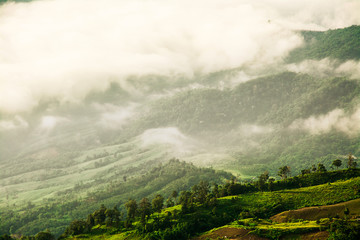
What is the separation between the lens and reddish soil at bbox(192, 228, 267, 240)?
330ft

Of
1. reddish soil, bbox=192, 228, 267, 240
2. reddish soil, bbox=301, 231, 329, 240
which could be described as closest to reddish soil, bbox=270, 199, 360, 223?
reddish soil, bbox=301, 231, 329, 240

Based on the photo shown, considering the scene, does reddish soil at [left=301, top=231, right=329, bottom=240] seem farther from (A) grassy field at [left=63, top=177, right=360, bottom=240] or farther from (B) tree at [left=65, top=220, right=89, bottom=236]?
(B) tree at [left=65, top=220, right=89, bottom=236]

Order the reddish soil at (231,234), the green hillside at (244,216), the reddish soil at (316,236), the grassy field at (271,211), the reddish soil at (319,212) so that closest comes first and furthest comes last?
the reddish soil at (316,236)
the grassy field at (271,211)
the reddish soil at (231,234)
the green hillside at (244,216)
the reddish soil at (319,212)

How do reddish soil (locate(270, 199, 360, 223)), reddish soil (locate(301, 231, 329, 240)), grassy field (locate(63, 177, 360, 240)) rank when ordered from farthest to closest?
reddish soil (locate(270, 199, 360, 223)), grassy field (locate(63, 177, 360, 240)), reddish soil (locate(301, 231, 329, 240))

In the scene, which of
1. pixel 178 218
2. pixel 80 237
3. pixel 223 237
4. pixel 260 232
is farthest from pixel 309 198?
pixel 80 237

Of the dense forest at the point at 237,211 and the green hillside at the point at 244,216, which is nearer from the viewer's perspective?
the green hillside at the point at 244,216

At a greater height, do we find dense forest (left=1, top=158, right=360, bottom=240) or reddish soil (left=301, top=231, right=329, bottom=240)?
dense forest (left=1, top=158, right=360, bottom=240)

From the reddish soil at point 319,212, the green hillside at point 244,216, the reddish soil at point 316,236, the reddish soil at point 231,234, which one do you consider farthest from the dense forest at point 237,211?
the reddish soil at point 231,234

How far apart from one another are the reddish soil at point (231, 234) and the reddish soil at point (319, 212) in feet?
67.9

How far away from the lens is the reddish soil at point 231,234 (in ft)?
330

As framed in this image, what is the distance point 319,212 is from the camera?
113875 mm

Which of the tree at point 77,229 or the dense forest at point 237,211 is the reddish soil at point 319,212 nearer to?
the dense forest at point 237,211

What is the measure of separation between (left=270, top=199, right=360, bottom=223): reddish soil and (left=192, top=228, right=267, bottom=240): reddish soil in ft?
67.9

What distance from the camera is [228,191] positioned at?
158 meters
